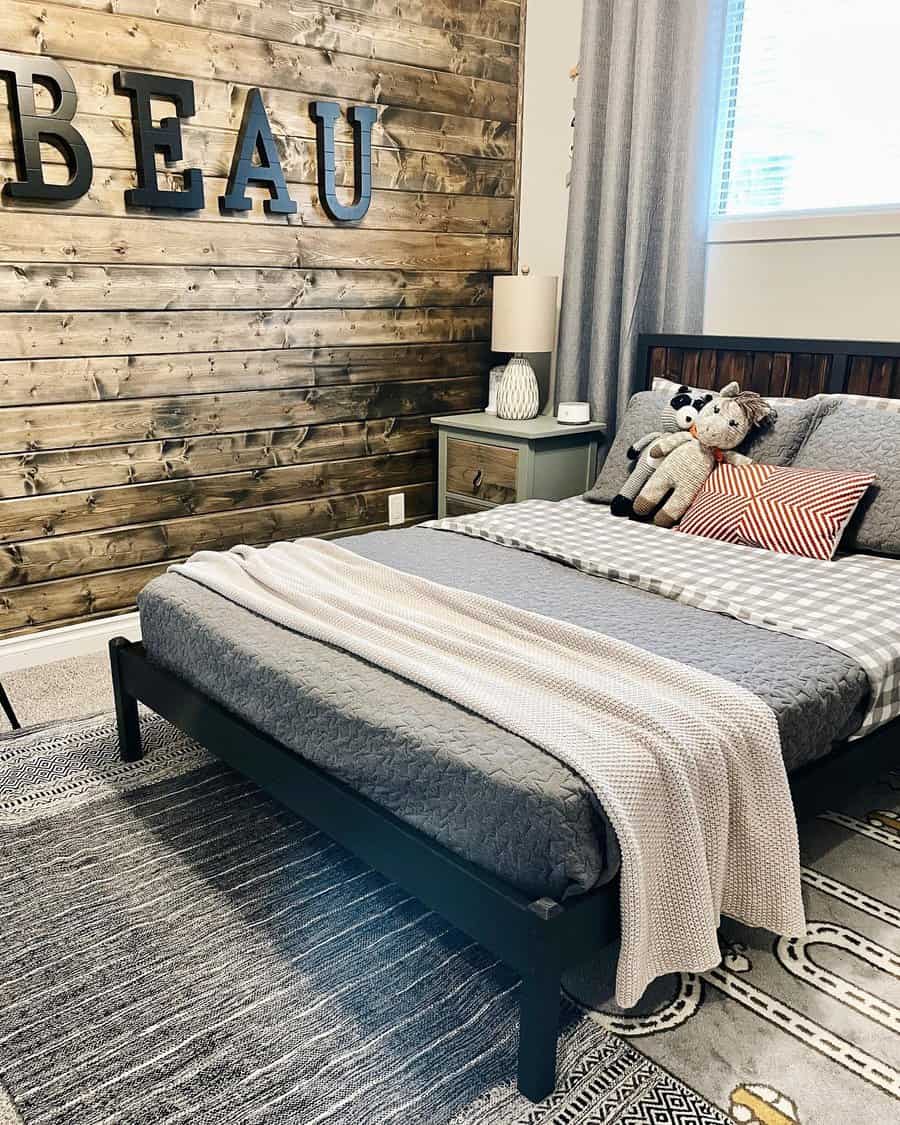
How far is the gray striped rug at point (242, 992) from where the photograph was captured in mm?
1460

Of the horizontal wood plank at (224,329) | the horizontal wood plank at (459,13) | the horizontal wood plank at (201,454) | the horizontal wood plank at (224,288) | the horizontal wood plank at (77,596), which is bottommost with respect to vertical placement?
the horizontal wood plank at (77,596)

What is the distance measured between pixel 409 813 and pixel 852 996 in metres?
0.85

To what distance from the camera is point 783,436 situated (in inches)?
113

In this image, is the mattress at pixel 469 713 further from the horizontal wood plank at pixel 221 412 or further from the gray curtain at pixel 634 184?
the gray curtain at pixel 634 184

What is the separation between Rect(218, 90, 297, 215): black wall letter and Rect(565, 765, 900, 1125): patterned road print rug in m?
Result: 2.54

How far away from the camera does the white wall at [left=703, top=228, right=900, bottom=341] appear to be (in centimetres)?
298

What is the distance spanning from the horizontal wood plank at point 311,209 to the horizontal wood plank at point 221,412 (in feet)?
1.90

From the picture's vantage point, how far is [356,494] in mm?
3832

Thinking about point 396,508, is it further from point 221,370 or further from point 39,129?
point 39,129

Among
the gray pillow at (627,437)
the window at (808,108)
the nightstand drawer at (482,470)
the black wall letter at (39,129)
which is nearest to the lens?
the black wall letter at (39,129)

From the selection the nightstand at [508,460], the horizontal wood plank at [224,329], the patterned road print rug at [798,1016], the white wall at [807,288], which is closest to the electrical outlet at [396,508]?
the nightstand at [508,460]

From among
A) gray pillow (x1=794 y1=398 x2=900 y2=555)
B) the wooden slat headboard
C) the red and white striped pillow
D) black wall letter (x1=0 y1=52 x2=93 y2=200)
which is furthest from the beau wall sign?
gray pillow (x1=794 y1=398 x2=900 y2=555)

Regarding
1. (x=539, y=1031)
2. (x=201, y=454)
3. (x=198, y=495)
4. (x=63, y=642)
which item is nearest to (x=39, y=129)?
(x=201, y=454)

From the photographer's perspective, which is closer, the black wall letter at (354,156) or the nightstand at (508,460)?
the black wall letter at (354,156)
